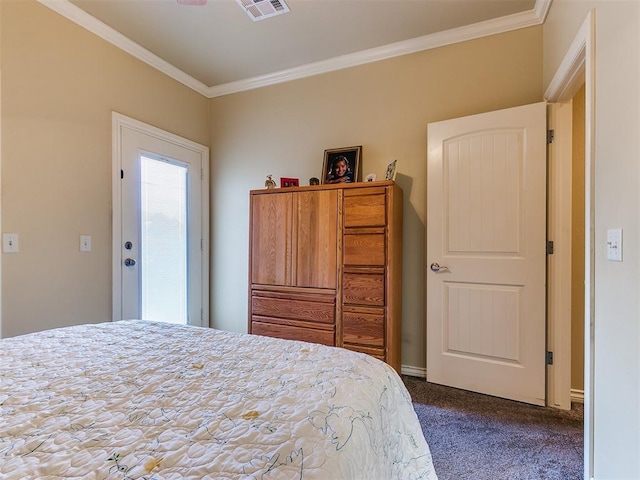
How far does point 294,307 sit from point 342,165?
1263 millimetres

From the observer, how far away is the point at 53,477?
1.81 ft

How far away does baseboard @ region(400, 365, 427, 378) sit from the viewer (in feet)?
8.31

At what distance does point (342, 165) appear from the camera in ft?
9.03

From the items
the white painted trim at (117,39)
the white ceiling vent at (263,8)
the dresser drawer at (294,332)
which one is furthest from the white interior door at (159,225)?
the white ceiling vent at (263,8)

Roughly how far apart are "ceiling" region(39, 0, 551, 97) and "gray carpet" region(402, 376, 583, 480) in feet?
8.56

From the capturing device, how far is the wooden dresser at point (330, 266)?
226 centimetres

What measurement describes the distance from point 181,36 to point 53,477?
2.86 m

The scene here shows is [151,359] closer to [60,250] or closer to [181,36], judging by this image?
[60,250]

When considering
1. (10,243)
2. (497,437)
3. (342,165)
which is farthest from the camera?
(342,165)

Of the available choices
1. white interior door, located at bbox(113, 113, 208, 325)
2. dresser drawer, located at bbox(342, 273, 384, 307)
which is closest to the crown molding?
white interior door, located at bbox(113, 113, 208, 325)

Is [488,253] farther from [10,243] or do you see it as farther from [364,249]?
[10,243]

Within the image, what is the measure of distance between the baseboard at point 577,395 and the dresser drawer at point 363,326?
1.29 metres

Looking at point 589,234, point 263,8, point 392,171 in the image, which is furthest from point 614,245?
point 263,8

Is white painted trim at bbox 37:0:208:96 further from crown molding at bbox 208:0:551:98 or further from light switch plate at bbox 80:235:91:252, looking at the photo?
light switch plate at bbox 80:235:91:252
